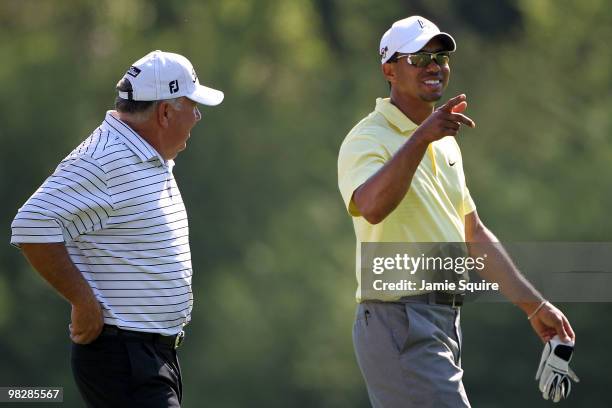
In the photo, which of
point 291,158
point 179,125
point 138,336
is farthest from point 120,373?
point 291,158

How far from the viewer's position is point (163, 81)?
4.93 meters

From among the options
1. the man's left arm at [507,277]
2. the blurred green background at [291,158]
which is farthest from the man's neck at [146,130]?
the blurred green background at [291,158]

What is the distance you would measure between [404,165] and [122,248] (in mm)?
1016

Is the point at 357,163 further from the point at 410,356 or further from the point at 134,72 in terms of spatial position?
the point at 134,72

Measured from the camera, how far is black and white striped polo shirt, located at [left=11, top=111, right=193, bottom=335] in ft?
15.0

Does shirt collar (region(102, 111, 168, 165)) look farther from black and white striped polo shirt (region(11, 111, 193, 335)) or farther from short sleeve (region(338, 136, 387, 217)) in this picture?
short sleeve (region(338, 136, 387, 217))

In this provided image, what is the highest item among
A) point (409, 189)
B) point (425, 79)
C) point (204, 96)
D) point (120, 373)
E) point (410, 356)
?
point (425, 79)

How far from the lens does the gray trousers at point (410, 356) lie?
4777 mm

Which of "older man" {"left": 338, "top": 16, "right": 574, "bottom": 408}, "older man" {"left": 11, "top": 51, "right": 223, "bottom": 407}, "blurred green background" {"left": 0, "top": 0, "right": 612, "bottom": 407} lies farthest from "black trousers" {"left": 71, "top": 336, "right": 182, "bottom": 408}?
"blurred green background" {"left": 0, "top": 0, "right": 612, "bottom": 407}

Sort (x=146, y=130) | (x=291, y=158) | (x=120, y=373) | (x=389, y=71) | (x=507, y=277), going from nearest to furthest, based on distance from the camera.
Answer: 1. (x=120, y=373)
2. (x=146, y=130)
3. (x=389, y=71)
4. (x=507, y=277)
5. (x=291, y=158)

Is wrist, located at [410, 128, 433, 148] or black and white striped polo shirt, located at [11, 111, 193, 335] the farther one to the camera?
black and white striped polo shirt, located at [11, 111, 193, 335]

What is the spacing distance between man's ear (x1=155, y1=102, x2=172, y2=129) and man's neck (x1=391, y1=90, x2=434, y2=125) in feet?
2.73

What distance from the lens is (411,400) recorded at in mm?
4793

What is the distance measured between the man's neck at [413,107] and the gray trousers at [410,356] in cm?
70
